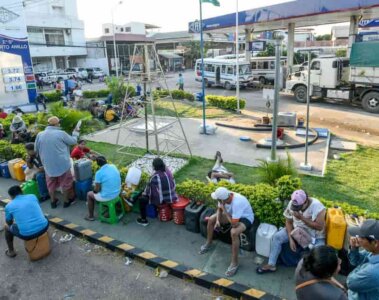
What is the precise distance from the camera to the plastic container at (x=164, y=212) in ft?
19.6

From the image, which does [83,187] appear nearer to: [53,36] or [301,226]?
[301,226]

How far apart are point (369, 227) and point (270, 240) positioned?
1.96m

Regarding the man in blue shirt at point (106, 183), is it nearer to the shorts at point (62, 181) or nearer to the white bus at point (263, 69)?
the shorts at point (62, 181)

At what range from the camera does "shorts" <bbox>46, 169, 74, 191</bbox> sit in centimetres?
677

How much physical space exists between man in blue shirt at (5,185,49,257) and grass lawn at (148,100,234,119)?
34.5ft

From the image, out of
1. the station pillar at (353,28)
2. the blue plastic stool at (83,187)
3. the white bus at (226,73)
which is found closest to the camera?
the blue plastic stool at (83,187)

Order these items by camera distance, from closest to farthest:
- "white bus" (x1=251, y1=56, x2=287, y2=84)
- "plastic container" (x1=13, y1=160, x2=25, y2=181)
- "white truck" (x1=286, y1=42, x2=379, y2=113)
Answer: "plastic container" (x1=13, y1=160, x2=25, y2=181) < "white truck" (x1=286, y1=42, x2=379, y2=113) < "white bus" (x1=251, y1=56, x2=287, y2=84)

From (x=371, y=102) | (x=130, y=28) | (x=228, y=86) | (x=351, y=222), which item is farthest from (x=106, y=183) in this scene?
(x=130, y=28)

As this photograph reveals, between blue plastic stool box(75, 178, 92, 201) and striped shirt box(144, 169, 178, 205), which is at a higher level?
striped shirt box(144, 169, 178, 205)

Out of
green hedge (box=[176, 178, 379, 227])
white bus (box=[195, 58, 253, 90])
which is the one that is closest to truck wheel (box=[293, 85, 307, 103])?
Result: white bus (box=[195, 58, 253, 90])

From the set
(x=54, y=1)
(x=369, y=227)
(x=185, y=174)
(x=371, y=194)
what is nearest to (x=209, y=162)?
(x=185, y=174)

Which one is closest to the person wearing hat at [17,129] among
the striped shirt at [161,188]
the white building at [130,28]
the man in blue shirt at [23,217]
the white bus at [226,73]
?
the man in blue shirt at [23,217]

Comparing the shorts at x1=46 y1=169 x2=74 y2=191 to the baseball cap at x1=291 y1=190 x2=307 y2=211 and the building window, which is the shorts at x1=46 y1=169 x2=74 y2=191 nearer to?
the baseball cap at x1=291 y1=190 x2=307 y2=211

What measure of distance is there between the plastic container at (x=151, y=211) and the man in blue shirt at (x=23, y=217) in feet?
6.00
